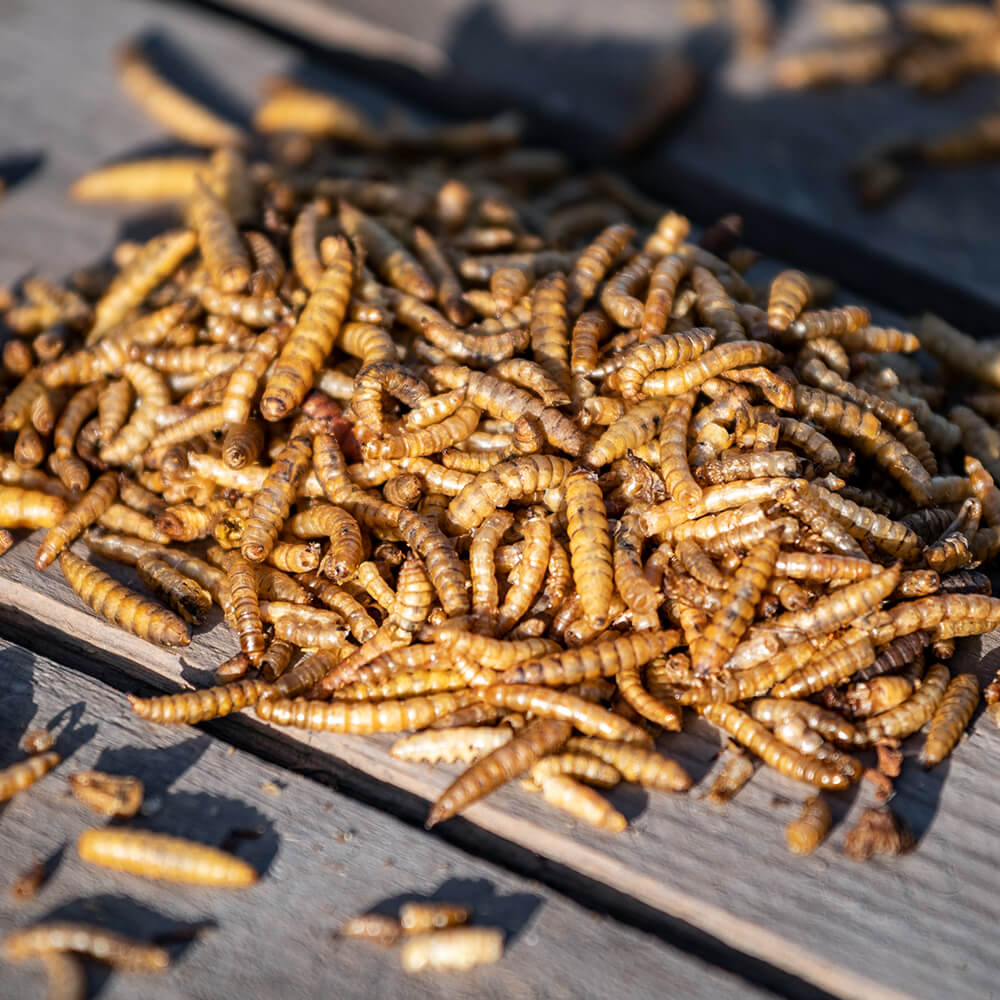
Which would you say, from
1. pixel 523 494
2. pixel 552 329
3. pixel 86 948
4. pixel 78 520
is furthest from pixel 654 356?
pixel 86 948

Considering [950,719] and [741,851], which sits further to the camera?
[950,719]

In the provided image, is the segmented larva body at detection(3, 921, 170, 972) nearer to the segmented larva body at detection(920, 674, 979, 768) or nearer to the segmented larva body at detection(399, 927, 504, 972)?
the segmented larva body at detection(399, 927, 504, 972)

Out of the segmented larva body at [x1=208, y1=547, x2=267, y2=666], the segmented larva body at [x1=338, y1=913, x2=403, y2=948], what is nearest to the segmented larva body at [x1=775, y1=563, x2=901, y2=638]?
the segmented larva body at [x1=338, y1=913, x2=403, y2=948]

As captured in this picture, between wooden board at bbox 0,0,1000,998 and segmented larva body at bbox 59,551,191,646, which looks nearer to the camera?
wooden board at bbox 0,0,1000,998

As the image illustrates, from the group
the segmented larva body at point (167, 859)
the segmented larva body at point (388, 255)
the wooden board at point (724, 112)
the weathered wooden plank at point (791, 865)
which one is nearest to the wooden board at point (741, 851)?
the weathered wooden plank at point (791, 865)

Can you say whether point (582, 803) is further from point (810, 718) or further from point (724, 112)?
point (724, 112)

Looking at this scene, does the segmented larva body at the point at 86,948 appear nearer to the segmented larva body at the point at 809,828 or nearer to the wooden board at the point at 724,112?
the segmented larva body at the point at 809,828

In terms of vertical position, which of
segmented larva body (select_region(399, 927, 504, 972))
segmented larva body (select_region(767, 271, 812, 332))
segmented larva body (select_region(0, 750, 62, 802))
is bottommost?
segmented larva body (select_region(0, 750, 62, 802))
